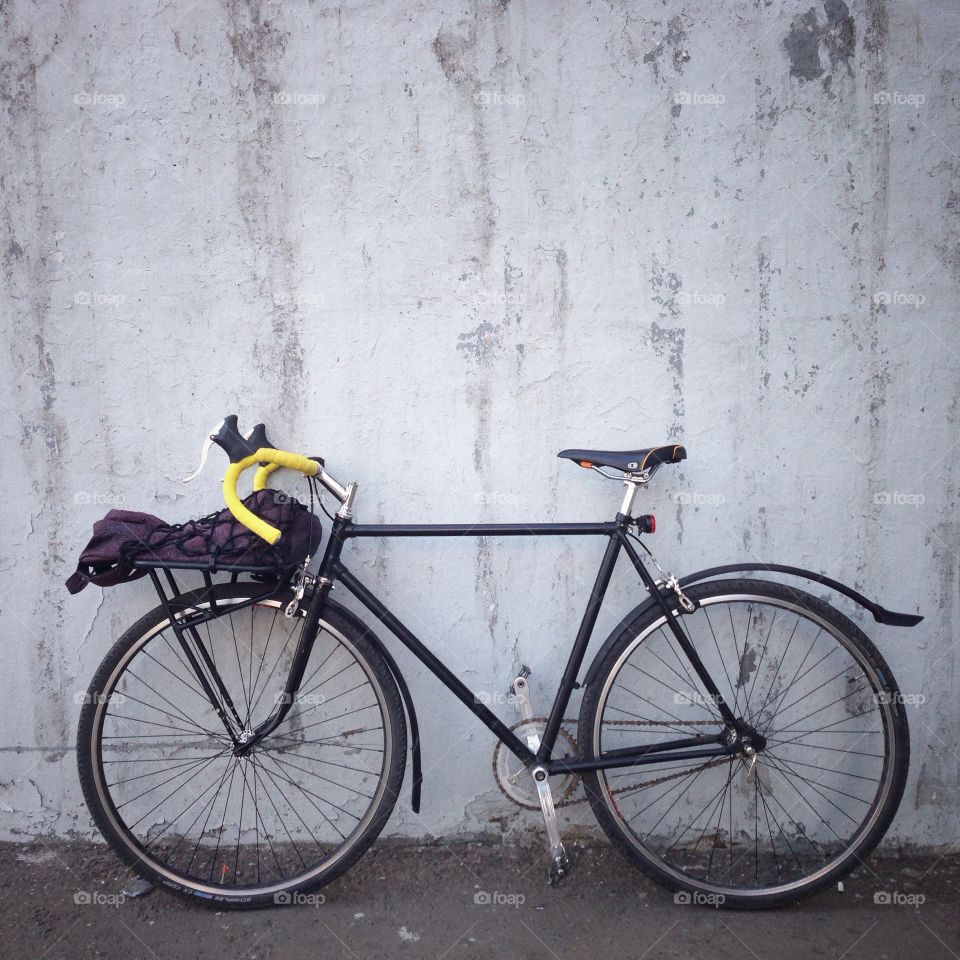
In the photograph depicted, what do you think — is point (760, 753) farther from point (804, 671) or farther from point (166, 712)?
point (166, 712)

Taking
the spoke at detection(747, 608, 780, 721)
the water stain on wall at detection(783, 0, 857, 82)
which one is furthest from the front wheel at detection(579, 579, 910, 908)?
the water stain on wall at detection(783, 0, 857, 82)

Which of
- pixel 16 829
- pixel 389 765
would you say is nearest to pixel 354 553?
pixel 389 765

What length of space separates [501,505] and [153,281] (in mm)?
1627

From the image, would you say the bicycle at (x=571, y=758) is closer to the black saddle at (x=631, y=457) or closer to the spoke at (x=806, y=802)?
the spoke at (x=806, y=802)

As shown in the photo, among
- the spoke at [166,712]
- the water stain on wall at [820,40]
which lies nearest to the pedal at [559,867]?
the spoke at [166,712]

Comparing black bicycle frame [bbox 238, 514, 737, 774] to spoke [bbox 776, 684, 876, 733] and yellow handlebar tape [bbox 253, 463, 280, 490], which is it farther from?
spoke [bbox 776, 684, 876, 733]

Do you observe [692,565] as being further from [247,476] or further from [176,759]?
[176,759]

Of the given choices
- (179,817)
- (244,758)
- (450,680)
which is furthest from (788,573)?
(179,817)

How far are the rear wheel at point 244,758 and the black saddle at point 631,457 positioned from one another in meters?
1.24

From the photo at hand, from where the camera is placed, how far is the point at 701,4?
2.93 metres

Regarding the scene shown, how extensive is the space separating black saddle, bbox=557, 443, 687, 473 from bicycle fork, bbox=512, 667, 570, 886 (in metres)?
0.86

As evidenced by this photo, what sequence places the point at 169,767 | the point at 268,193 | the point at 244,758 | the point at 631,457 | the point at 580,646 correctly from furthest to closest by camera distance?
the point at 169,767, the point at 244,758, the point at 268,193, the point at 580,646, the point at 631,457

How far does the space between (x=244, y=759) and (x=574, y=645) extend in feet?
4.83

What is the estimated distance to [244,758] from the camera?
3.14 metres
